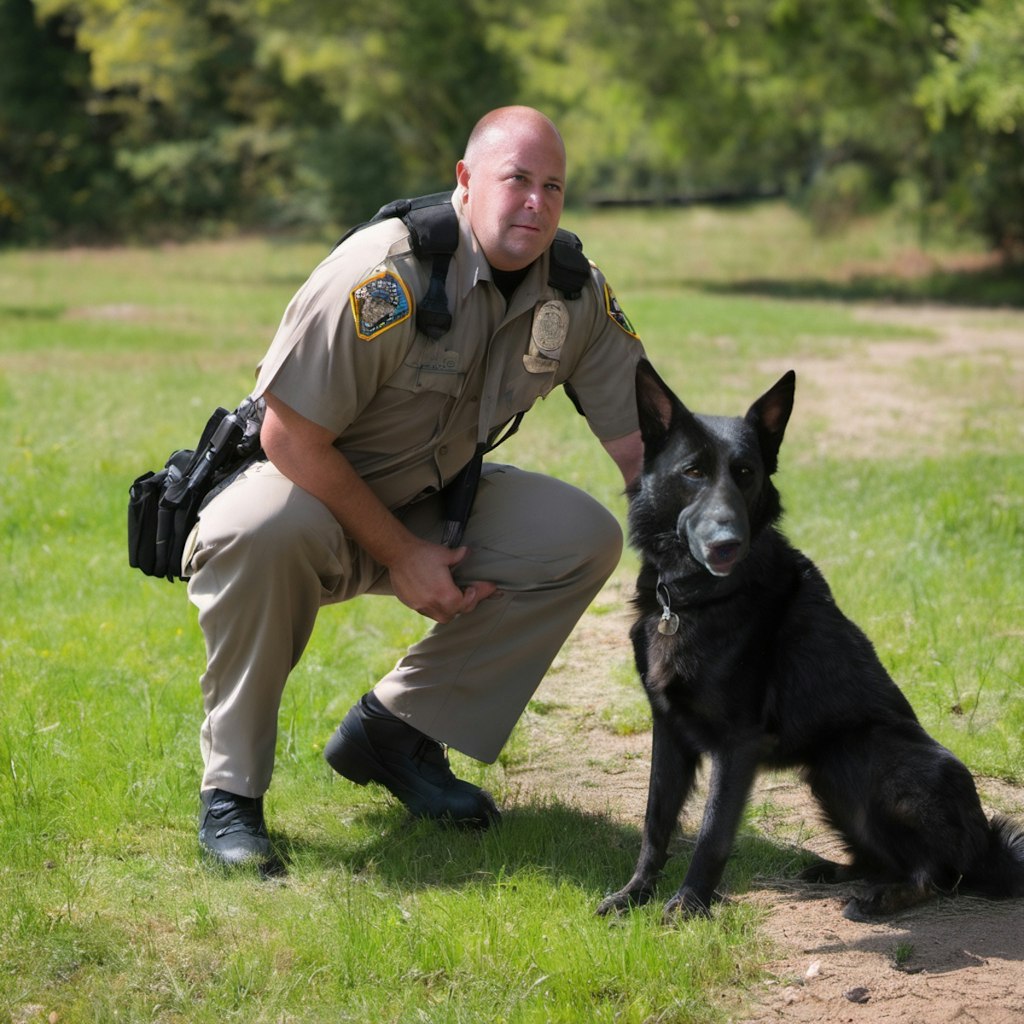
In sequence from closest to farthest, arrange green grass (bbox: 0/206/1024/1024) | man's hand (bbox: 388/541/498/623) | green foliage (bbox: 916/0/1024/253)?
green grass (bbox: 0/206/1024/1024), man's hand (bbox: 388/541/498/623), green foliage (bbox: 916/0/1024/253)

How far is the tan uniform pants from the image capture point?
346 cm

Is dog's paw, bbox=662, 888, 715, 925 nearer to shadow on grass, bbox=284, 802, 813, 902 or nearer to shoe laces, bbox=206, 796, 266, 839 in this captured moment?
shadow on grass, bbox=284, 802, 813, 902

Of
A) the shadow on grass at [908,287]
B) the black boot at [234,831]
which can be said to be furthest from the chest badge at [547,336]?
the shadow on grass at [908,287]

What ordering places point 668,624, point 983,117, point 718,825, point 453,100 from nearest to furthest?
1. point 718,825
2. point 668,624
3. point 983,117
4. point 453,100

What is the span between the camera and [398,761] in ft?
12.8

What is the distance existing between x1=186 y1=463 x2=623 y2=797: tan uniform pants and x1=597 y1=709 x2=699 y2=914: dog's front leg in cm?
61

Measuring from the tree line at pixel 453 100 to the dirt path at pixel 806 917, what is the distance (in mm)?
10410

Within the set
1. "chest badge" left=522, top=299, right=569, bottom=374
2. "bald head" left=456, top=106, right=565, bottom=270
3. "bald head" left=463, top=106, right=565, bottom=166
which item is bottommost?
"chest badge" left=522, top=299, right=569, bottom=374

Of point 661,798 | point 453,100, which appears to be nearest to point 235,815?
point 661,798

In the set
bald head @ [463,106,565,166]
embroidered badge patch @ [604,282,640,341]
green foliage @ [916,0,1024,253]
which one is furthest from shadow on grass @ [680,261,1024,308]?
bald head @ [463,106,565,166]

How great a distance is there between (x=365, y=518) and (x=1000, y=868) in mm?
1747

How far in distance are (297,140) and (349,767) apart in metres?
32.8

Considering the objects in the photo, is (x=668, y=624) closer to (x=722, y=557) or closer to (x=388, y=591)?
(x=722, y=557)

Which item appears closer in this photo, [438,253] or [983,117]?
[438,253]
